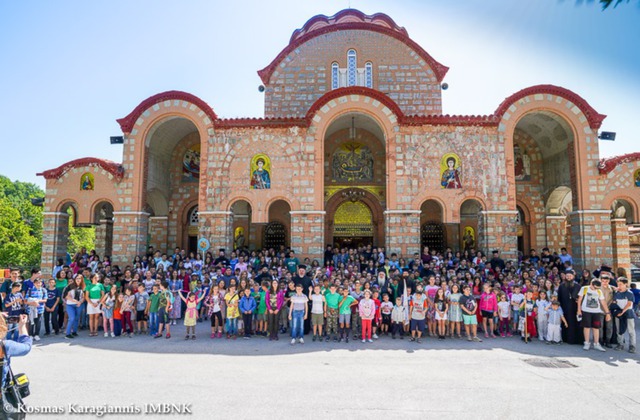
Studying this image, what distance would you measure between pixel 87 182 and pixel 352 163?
13525mm

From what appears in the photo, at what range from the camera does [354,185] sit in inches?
844

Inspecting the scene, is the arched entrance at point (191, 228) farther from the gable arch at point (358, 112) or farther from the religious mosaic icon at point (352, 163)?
the gable arch at point (358, 112)

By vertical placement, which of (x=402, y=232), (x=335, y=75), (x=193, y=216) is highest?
(x=335, y=75)

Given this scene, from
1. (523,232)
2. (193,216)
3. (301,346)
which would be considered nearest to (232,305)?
(301,346)

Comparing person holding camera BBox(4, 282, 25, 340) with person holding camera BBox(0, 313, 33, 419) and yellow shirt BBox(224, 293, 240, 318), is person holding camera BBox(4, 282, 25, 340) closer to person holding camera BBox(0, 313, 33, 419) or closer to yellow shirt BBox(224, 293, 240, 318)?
yellow shirt BBox(224, 293, 240, 318)

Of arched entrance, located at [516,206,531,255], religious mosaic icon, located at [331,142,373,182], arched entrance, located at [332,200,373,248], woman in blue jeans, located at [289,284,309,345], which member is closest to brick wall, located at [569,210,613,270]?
arched entrance, located at [516,206,531,255]

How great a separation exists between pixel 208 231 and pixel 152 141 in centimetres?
593

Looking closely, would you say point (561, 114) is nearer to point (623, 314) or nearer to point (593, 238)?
point (593, 238)

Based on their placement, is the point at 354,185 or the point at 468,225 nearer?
the point at 354,185

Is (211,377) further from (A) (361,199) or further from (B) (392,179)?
(A) (361,199)

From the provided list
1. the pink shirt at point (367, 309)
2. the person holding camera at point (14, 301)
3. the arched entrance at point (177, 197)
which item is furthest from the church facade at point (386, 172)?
the person holding camera at point (14, 301)

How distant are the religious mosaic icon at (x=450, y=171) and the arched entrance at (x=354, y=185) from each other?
4091 millimetres

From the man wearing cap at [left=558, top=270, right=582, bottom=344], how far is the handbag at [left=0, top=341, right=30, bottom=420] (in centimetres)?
1186

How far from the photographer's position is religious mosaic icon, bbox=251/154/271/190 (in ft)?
59.3
